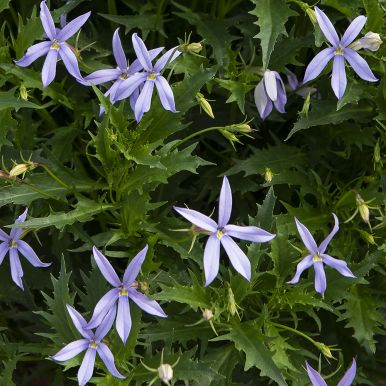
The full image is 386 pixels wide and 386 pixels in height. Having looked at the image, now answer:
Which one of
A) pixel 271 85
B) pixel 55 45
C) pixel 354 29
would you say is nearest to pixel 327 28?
pixel 354 29

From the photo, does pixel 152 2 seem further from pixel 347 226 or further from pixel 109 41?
pixel 347 226

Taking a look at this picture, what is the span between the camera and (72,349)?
1.38 m

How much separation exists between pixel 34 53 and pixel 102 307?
1.99 ft

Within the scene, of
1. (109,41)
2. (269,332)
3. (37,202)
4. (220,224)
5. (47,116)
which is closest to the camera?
(220,224)

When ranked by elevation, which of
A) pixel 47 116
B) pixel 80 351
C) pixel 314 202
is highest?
pixel 47 116

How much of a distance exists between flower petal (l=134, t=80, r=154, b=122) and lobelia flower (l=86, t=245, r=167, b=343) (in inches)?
12.3

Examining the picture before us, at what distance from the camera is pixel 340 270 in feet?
4.73

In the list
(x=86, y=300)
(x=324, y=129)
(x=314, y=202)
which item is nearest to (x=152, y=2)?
(x=324, y=129)

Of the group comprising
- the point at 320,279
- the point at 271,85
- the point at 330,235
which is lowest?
the point at 320,279

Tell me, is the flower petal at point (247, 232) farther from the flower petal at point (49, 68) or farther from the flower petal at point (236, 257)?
the flower petal at point (49, 68)

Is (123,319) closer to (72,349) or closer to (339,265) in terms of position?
(72,349)

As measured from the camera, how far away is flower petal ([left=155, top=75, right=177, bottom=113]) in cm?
147

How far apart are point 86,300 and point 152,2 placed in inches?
37.6

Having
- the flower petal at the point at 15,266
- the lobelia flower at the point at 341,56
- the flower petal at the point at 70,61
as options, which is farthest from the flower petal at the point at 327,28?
the flower petal at the point at 15,266
